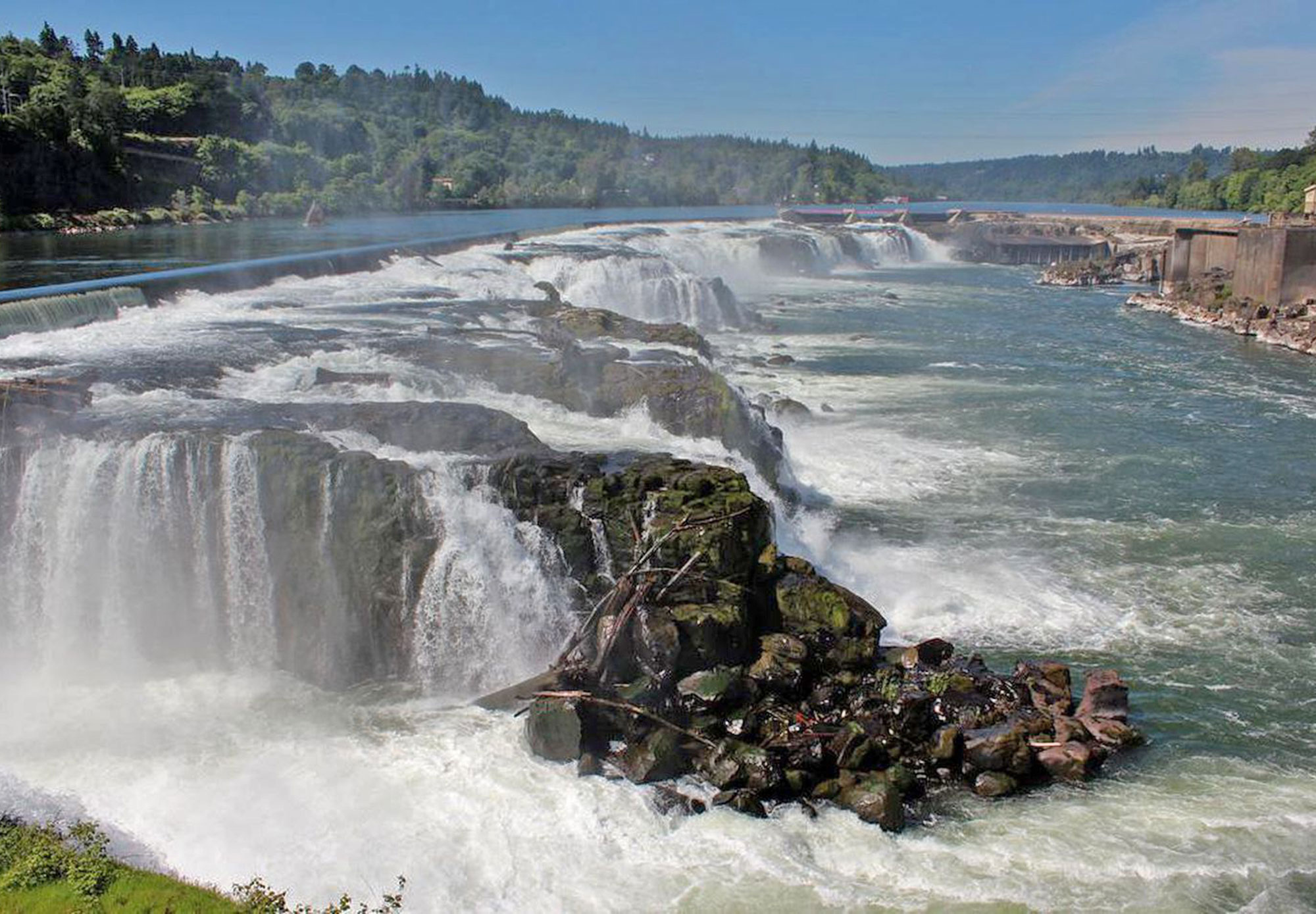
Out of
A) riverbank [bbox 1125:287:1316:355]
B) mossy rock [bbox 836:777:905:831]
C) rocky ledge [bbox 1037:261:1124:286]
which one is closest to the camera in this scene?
mossy rock [bbox 836:777:905:831]

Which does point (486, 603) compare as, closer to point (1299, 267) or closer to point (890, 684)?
point (890, 684)

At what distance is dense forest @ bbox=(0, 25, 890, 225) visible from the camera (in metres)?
68.1

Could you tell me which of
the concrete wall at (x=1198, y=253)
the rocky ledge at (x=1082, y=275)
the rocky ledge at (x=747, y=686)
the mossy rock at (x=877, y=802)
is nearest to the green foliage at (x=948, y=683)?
the rocky ledge at (x=747, y=686)

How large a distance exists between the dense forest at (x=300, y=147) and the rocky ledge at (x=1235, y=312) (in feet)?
201

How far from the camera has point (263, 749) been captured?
10.9 metres

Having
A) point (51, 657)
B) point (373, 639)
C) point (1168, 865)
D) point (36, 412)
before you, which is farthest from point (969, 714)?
point (36, 412)

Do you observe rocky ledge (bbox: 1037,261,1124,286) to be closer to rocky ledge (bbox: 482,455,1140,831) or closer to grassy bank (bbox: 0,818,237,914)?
rocky ledge (bbox: 482,455,1140,831)

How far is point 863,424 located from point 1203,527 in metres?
8.23

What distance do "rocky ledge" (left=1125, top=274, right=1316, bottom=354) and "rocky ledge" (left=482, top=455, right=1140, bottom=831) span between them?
3145cm

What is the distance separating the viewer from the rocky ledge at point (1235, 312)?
37438 millimetres

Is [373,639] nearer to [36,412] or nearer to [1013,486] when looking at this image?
[36,412]

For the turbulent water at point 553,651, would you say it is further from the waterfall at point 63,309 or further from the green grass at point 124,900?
the green grass at point 124,900

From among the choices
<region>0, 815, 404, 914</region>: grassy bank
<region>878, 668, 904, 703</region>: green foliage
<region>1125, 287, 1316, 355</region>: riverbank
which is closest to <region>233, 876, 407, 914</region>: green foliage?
<region>0, 815, 404, 914</region>: grassy bank

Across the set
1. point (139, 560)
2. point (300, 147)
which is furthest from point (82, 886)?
point (300, 147)
